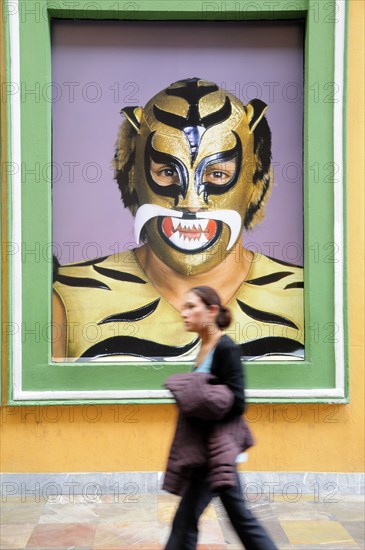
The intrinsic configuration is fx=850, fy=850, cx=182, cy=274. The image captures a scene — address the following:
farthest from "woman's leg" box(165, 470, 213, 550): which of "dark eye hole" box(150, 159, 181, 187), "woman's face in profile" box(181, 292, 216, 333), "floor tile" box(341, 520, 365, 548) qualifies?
"dark eye hole" box(150, 159, 181, 187)

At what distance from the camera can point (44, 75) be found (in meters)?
6.82

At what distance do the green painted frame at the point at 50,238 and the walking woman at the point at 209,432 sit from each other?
2.60 metres

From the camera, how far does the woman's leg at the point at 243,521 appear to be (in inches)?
163

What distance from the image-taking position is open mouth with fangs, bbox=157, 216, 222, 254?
7.04 meters

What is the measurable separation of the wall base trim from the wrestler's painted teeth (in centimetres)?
189

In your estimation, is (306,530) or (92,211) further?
(92,211)

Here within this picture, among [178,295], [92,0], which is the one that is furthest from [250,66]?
[178,295]

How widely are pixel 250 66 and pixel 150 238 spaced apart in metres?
1.65

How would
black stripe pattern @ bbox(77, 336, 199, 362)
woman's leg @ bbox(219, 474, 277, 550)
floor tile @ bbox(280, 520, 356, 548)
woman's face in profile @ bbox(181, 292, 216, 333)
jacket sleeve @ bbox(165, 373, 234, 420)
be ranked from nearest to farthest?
jacket sleeve @ bbox(165, 373, 234, 420) → woman's leg @ bbox(219, 474, 277, 550) → woman's face in profile @ bbox(181, 292, 216, 333) → floor tile @ bbox(280, 520, 356, 548) → black stripe pattern @ bbox(77, 336, 199, 362)

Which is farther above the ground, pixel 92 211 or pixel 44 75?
pixel 44 75

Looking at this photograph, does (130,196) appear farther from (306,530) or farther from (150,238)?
(306,530)

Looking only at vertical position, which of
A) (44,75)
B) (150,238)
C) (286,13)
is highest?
(286,13)

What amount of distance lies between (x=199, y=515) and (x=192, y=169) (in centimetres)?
352

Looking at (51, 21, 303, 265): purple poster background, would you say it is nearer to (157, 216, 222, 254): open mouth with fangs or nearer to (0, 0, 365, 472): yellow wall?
(157, 216, 222, 254): open mouth with fangs
